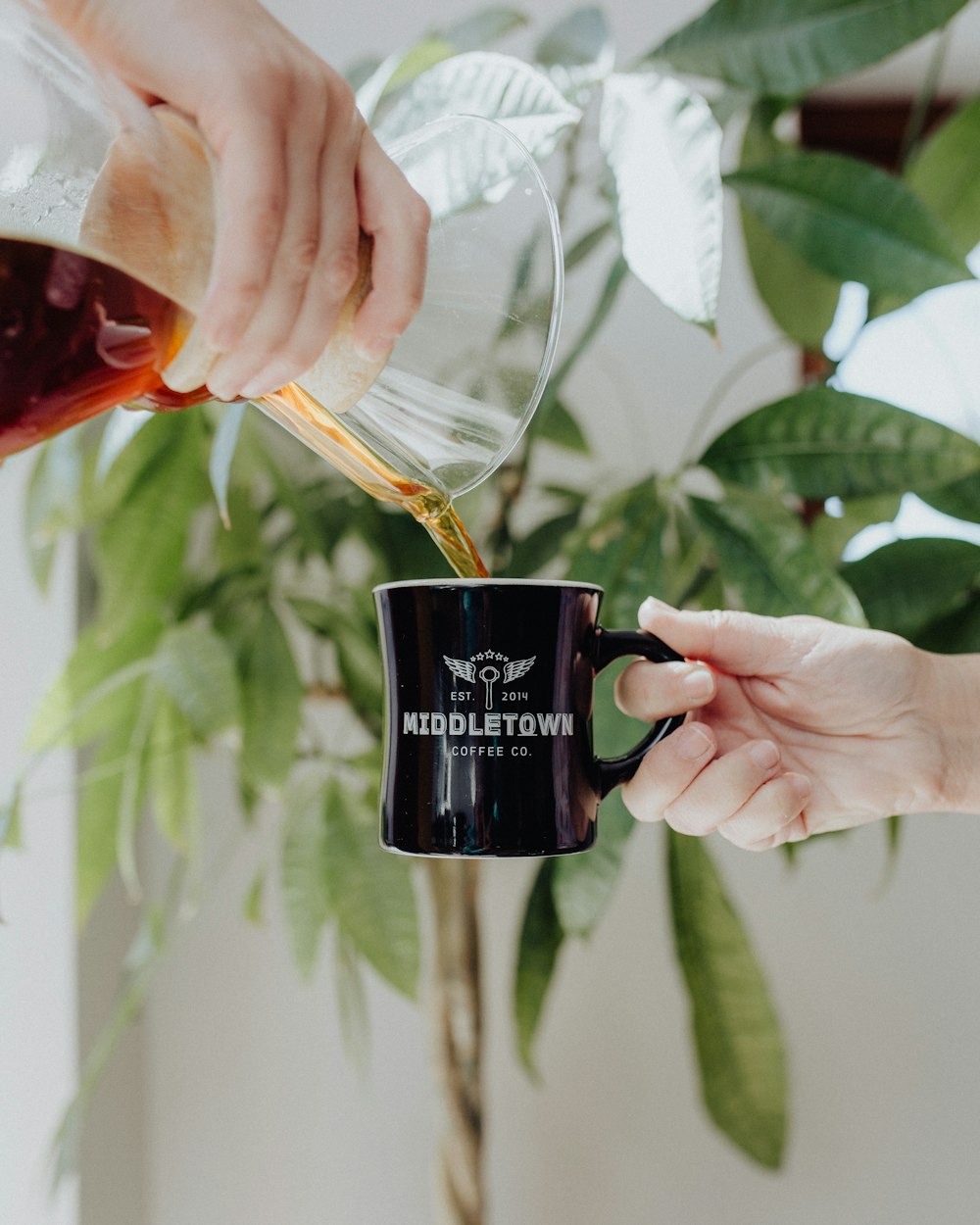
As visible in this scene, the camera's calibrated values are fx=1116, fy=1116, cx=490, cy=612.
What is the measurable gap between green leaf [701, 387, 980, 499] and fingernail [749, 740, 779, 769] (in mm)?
203

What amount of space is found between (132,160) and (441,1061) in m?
0.89

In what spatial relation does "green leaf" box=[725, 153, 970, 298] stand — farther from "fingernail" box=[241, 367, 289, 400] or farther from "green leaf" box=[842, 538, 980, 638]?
"fingernail" box=[241, 367, 289, 400]

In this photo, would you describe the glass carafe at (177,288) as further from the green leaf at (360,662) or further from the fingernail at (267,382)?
the green leaf at (360,662)

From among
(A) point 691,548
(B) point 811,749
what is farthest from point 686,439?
(B) point 811,749

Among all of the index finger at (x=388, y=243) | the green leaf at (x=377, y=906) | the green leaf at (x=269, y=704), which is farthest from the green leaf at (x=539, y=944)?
the index finger at (x=388, y=243)

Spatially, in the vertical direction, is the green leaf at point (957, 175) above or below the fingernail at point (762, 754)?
above

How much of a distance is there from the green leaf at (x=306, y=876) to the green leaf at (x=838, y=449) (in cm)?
45

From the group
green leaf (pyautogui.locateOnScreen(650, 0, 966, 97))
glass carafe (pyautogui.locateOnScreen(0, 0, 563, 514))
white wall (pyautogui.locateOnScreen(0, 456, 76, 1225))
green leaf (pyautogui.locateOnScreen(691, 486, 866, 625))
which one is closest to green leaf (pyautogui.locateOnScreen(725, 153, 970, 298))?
green leaf (pyautogui.locateOnScreen(650, 0, 966, 97))

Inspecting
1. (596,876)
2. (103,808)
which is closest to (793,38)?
(596,876)

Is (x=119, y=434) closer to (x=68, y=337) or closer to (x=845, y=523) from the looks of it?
(x=68, y=337)

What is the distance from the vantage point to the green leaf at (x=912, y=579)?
802 millimetres

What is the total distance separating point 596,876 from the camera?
727mm

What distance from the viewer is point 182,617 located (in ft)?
3.34

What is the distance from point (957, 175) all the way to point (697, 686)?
0.58 metres
